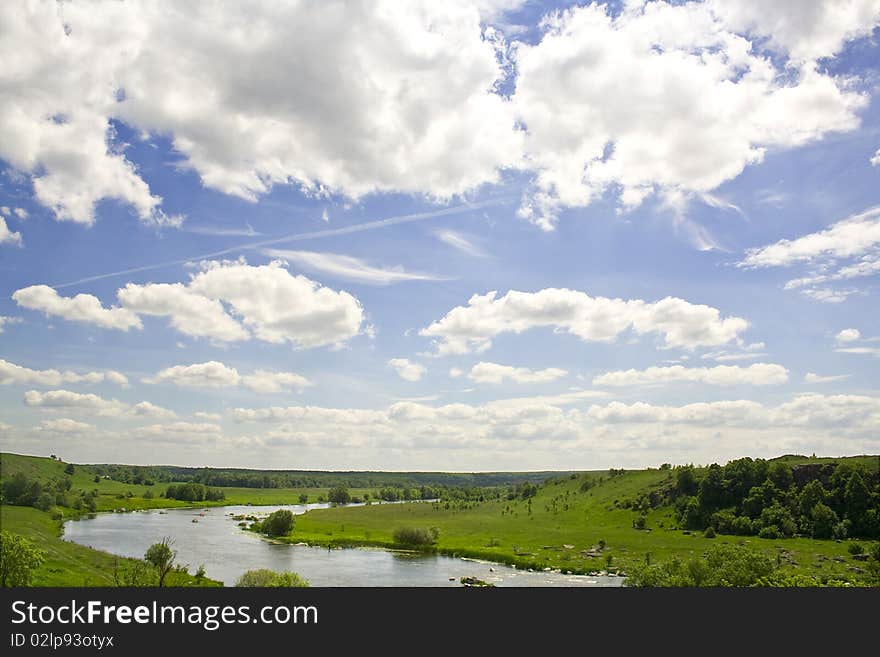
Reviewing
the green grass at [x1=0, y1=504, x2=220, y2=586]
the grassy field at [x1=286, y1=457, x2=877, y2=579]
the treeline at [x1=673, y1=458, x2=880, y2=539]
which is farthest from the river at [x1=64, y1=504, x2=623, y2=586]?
the treeline at [x1=673, y1=458, x2=880, y2=539]

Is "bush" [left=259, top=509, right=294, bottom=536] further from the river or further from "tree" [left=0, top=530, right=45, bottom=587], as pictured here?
"tree" [left=0, top=530, right=45, bottom=587]

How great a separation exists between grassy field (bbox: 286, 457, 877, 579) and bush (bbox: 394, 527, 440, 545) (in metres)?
2.33

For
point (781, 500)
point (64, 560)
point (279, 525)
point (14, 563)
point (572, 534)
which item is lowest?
point (572, 534)

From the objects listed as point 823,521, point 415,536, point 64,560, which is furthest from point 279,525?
point 823,521

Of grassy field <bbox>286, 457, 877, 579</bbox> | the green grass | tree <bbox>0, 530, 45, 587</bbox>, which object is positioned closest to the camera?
tree <bbox>0, 530, 45, 587</bbox>

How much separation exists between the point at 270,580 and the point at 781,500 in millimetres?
110846

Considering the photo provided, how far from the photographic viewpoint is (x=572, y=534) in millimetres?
136750

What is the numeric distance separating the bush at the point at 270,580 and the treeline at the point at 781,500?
90.6m

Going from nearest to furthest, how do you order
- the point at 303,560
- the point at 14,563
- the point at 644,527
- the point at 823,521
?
1. the point at 14,563
2. the point at 303,560
3. the point at 823,521
4. the point at 644,527

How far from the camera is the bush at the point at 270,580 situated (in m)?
67.8

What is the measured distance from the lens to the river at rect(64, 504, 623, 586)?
304ft

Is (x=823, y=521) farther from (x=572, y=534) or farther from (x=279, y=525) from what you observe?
(x=279, y=525)

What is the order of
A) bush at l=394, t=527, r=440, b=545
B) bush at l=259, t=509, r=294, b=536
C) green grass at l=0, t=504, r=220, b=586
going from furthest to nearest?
bush at l=259, t=509, r=294, b=536
bush at l=394, t=527, r=440, b=545
green grass at l=0, t=504, r=220, b=586

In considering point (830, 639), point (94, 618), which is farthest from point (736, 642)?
point (94, 618)
